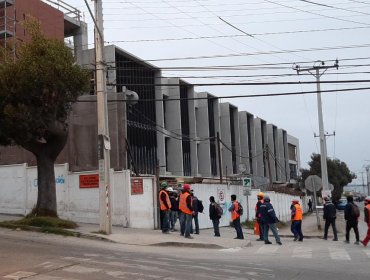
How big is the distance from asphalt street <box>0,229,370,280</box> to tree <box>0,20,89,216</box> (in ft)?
10.5

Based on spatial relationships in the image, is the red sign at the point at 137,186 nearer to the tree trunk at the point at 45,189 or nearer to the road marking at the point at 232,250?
the tree trunk at the point at 45,189

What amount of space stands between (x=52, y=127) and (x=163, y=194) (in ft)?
14.6

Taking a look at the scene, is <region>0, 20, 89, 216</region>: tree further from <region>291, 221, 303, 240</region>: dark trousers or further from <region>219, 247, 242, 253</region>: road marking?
<region>291, 221, 303, 240</region>: dark trousers

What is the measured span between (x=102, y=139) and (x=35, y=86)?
8.95 ft

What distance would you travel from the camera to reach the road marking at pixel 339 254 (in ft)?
42.6

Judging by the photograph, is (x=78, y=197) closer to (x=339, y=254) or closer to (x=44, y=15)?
(x=339, y=254)

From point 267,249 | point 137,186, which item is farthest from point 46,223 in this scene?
point 267,249

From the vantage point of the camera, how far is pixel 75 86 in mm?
17250

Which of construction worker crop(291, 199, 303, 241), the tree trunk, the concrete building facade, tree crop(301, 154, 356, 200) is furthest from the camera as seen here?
tree crop(301, 154, 356, 200)

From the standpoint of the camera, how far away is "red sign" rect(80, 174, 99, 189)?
20547 mm

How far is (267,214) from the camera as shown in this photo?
1772cm

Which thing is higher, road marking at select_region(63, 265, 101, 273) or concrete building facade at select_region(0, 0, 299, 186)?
concrete building facade at select_region(0, 0, 299, 186)

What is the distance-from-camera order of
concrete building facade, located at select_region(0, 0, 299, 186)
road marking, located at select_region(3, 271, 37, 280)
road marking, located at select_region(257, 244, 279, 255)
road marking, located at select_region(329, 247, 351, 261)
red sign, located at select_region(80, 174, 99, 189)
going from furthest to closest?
concrete building facade, located at select_region(0, 0, 299, 186) < red sign, located at select_region(80, 174, 99, 189) < road marking, located at select_region(257, 244, 279, 255) < road marking, located at select_region(329, 247, 351, 261) < road marking, located at select_region(3, 271, 37, 280)

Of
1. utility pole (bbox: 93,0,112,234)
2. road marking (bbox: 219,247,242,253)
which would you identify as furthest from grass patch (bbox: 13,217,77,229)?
road marking (bbox: 219,247,242,253)
